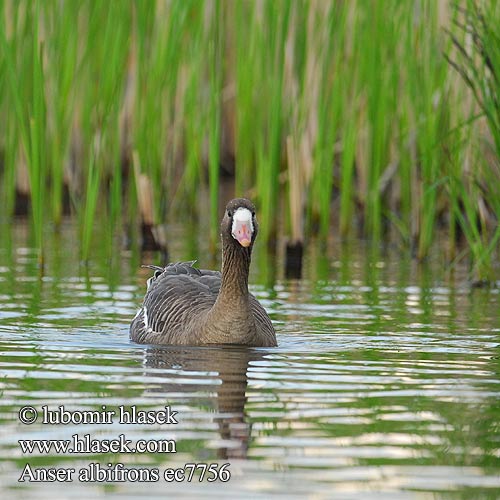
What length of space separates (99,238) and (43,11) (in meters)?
3.15

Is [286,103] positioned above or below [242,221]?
above

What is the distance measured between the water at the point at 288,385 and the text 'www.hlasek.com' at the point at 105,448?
45 millimetres

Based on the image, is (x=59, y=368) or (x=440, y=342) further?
(x=440, y=342)

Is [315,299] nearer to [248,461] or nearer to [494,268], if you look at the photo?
[494,268]

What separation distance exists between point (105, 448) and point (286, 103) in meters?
8.55

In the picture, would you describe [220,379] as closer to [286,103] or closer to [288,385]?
[288,385]

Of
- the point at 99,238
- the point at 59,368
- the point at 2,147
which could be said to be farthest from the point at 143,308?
the point at 2,147

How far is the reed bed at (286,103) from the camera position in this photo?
1355 centimetres

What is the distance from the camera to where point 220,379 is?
8.84m

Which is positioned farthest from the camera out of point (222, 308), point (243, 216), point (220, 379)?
point (222, 308)

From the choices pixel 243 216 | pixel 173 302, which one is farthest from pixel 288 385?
pixel 173 302

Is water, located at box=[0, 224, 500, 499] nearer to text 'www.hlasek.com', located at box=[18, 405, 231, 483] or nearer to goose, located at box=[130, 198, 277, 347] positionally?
text 'www.hlasek.com', located at box=[18, 405, 231, 483]

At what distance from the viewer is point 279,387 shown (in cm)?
854

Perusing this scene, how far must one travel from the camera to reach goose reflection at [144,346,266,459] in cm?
715
